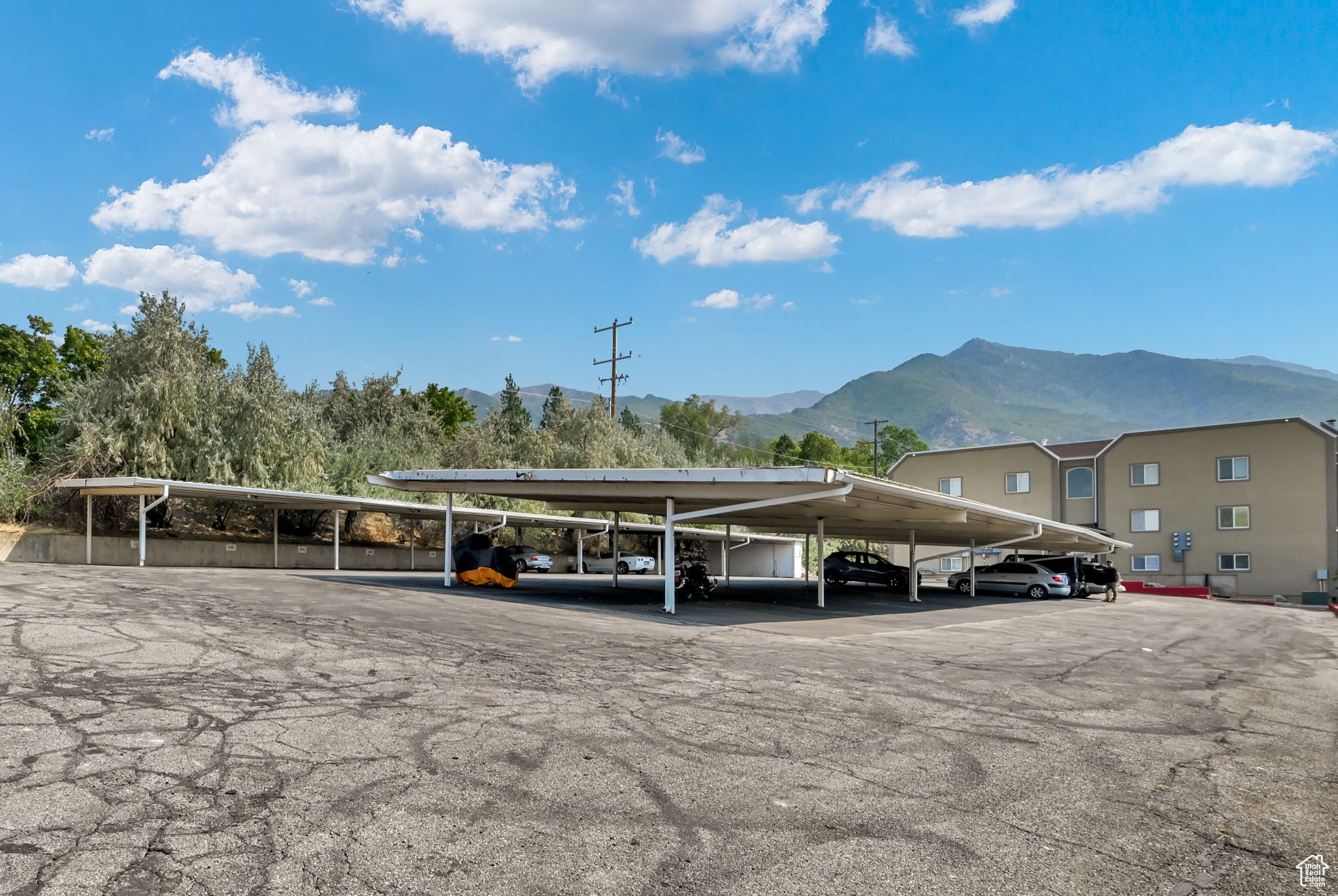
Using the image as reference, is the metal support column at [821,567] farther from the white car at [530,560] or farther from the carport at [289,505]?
the white car at [530,560]

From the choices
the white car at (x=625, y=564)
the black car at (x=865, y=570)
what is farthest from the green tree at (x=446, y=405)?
the black car at (x=865, y=570)

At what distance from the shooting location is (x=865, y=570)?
37344 mm

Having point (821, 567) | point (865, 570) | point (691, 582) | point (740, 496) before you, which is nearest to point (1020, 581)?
point (865, 570)

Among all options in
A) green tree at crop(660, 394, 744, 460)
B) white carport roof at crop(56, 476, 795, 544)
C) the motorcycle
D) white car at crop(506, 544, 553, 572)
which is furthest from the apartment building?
green tree at crop(660, 394, 744, 460)

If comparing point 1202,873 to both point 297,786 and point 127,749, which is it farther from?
point 127,749

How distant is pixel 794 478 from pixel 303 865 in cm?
1302

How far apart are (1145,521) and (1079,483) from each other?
14.2 feet

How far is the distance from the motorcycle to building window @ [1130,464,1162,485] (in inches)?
Answer: 1326

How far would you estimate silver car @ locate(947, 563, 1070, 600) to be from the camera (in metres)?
35.0

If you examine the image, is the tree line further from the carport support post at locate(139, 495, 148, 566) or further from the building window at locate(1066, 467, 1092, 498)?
the building window at locate(1066, 467, 1092, 498)

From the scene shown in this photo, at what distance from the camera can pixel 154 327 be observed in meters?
33.0

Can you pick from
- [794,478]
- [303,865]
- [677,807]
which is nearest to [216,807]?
[303,865]

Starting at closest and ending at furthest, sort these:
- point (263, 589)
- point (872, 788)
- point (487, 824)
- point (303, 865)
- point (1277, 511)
Answer: point (303, 865), point (487, 824), point (872, 788), point (263, 589), point (1277, 511)

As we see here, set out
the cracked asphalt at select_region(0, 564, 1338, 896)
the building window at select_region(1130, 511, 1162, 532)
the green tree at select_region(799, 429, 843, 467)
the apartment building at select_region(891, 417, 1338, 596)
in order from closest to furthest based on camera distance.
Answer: the cracked asphalt at select_region(0, 564, 1338, 896), the apartment building at select_region(891, 417, 1338, 596), the building window at select_region(1130, 511, 1162, 532), the green tree at select_region(799, 429, 843, 467)
